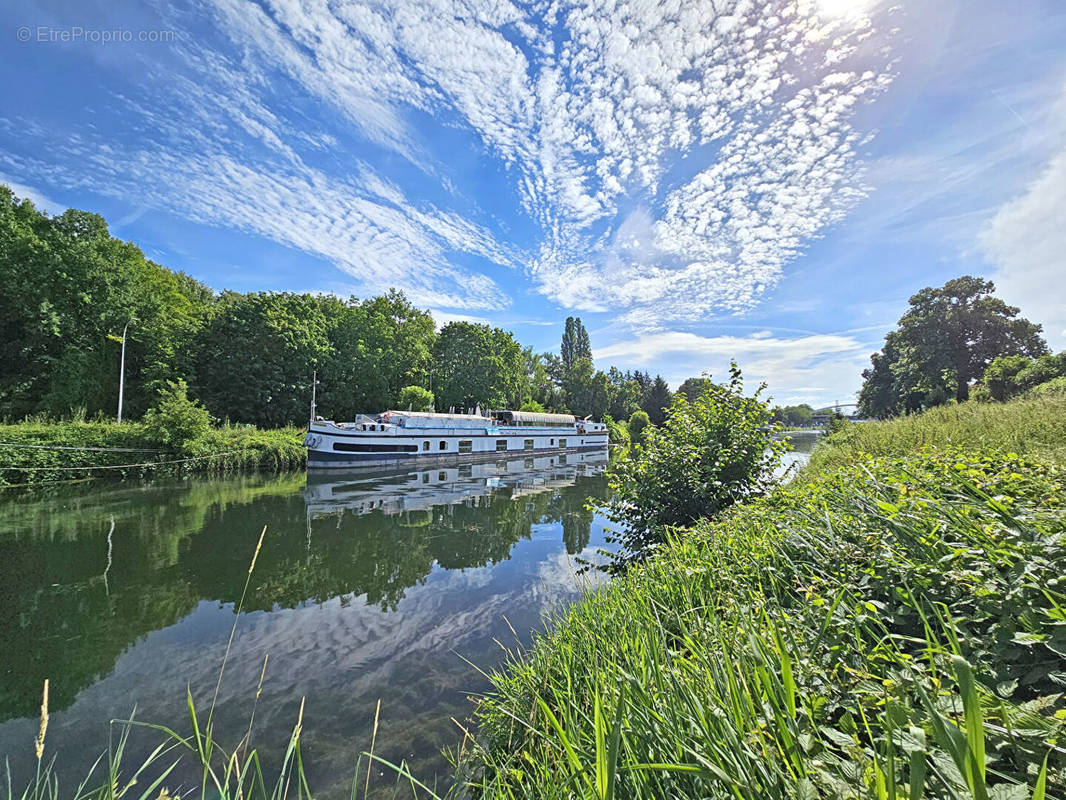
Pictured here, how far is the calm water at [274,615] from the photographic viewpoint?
169 inches

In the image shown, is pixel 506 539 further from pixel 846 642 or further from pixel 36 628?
pixel 846 642

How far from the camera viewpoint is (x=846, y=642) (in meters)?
1.85

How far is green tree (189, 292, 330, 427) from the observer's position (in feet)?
105

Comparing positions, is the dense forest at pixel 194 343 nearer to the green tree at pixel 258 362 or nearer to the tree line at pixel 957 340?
the green tree at pixel 258 362

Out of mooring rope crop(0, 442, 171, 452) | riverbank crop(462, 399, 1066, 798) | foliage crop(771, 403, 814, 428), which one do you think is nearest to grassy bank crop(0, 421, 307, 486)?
mooring rope crop(0, 442, 171, 452)

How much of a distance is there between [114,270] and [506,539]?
3635cm

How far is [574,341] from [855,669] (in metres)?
71.9

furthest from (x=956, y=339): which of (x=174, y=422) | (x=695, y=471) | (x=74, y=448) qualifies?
(x=74, y=448)

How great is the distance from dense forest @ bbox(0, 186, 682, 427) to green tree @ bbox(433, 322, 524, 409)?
0.37 ft

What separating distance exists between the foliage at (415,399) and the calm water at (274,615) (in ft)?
70.1

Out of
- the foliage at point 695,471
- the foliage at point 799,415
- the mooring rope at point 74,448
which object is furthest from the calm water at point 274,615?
the foliage at point 799,415

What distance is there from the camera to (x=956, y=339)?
1152 inches

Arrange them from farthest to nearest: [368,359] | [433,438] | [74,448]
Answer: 1. [368,359]
2. [433,438]
3. [74,448]

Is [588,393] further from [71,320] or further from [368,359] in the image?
[71,320]
